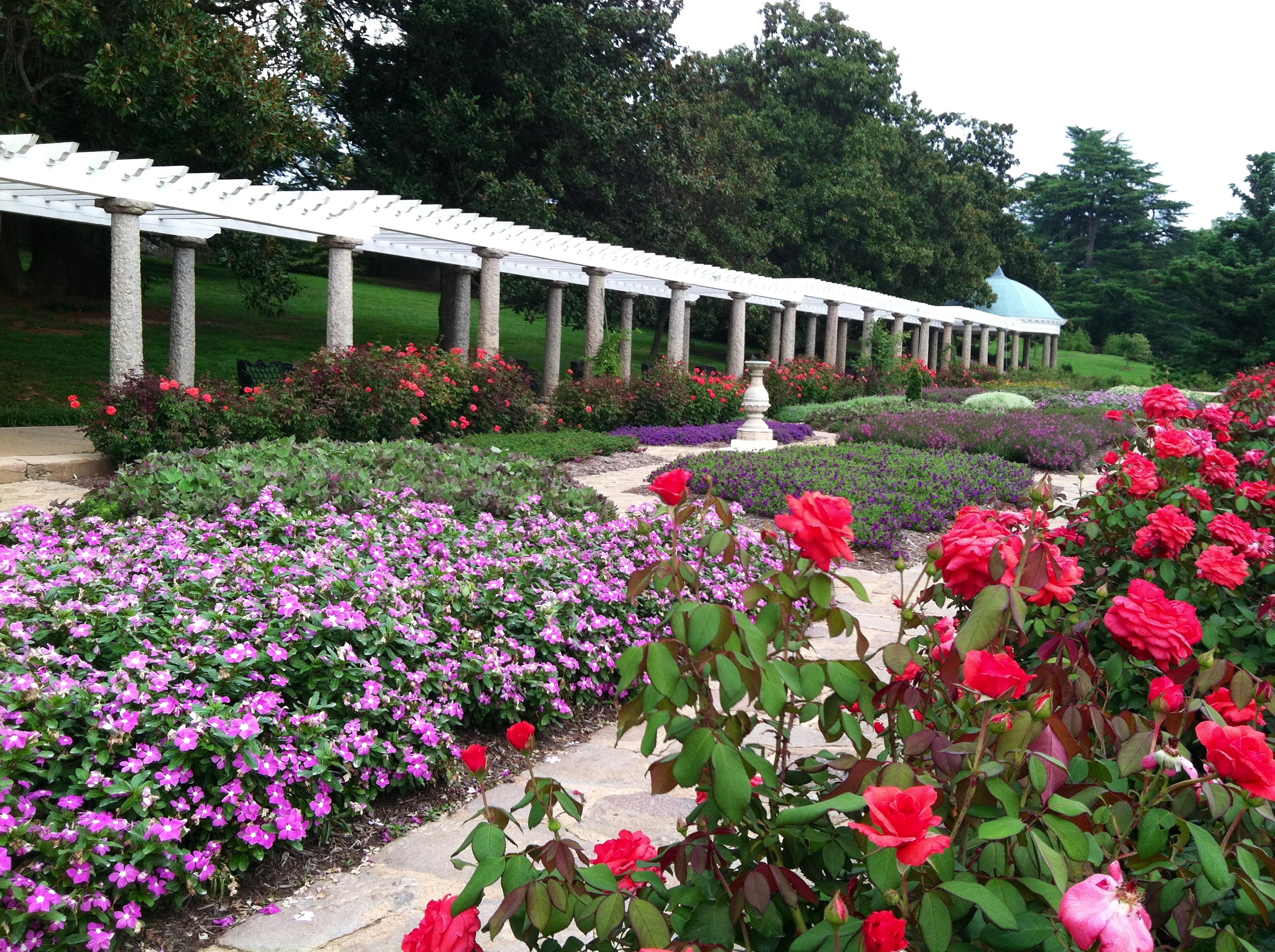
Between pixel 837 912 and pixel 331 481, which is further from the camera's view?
pixel 331 481

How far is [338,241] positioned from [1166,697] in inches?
485

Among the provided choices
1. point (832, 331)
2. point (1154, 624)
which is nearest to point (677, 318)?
point (832, 331)

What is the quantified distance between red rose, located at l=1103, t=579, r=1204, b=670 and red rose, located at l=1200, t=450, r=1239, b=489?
213cm

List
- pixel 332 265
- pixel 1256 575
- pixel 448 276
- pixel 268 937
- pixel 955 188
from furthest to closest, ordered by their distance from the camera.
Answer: pixel 955 188 < pixel 448 276 < pixel 332 265 < pixel 1256 575 < pixel 268 937

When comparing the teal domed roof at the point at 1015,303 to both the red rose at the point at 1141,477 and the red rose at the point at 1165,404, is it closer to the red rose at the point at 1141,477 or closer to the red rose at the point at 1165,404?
the red rose at the point at 1165,404

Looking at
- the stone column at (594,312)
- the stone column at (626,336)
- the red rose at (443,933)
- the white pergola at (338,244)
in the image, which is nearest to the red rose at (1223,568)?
the red rose at (443,933)

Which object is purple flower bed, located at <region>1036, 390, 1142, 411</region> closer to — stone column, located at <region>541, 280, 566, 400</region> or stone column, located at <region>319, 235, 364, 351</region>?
stone column, located at <region>541, 280, 566, 400</region>

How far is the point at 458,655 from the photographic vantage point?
3.62 meters

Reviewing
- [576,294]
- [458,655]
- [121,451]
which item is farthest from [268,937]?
[576,294]

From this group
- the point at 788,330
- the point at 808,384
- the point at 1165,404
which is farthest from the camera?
the point at 788,330

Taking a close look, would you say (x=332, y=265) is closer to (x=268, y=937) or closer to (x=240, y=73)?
(x=240, y=73)

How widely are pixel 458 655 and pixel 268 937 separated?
4.37 ft

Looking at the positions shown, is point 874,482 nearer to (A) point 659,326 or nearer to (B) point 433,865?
(B) point 433,865

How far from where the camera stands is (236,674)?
296 centimetres
